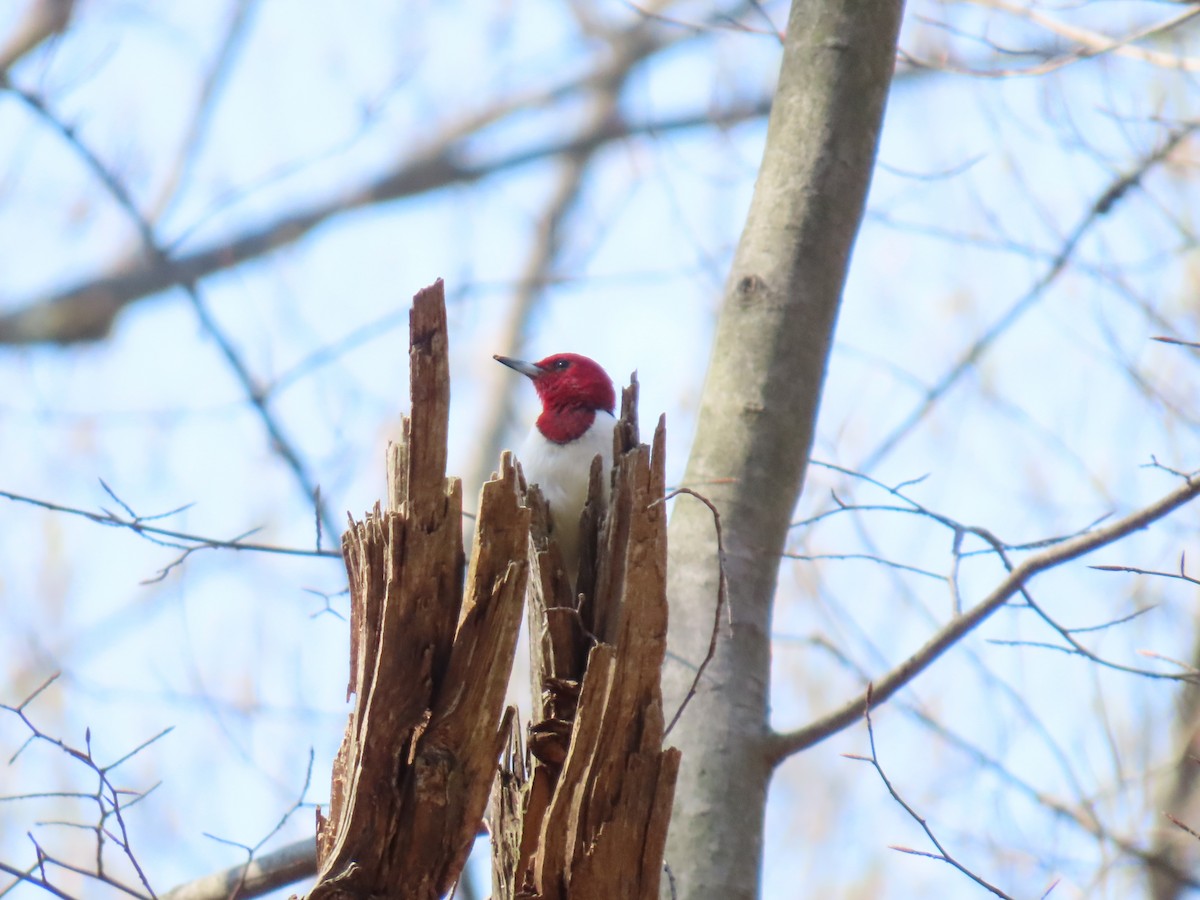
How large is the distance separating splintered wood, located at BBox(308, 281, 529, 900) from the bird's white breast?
0.47 m

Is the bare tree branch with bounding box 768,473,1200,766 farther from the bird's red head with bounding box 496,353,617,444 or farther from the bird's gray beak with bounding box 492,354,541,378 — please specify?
the bird's gray beak with bounding box 492,354,541,378

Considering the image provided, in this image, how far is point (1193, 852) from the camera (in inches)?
227

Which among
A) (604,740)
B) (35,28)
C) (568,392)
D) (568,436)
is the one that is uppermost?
(35,28)

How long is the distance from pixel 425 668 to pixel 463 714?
4.5 inches

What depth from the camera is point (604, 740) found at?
2.41m

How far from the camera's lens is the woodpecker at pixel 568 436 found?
2.97 metres

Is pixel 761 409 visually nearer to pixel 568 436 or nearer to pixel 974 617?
pixel 568 436

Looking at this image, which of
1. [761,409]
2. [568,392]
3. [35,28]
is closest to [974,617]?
[761,409]

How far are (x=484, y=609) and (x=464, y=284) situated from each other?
14.8ft

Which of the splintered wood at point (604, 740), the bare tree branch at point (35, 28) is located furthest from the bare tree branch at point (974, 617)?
the bare tree branch at point (35, 28)

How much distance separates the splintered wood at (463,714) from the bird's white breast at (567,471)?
0.43 m

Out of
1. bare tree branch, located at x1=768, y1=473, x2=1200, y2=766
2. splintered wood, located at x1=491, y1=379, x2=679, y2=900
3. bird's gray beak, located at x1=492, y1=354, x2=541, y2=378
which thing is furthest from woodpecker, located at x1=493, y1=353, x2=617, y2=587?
bare tree branch, located at x1=768, y1=473, x2=1200, y2=766

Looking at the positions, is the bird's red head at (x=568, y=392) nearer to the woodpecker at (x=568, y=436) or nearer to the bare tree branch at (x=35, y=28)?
the woodpecker at (x=568, y=436)

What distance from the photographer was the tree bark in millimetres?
3051
